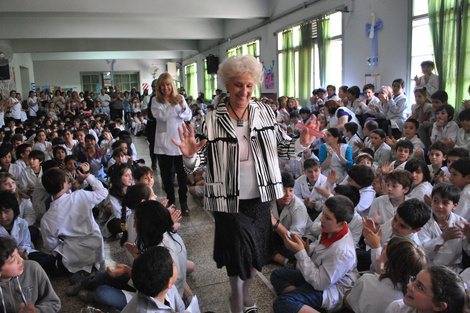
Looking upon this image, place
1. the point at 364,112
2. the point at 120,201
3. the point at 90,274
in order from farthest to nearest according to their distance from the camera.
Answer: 1. the point at 364,112
2. the point at 120,201
3. the point at 90,274

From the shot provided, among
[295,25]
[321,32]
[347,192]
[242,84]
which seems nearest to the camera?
[242,84]

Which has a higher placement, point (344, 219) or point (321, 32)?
point (321, 32)

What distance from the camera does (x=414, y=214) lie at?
6.78ft

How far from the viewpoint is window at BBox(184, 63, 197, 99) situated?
64.3 feet

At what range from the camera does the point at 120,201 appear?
11.0 ft

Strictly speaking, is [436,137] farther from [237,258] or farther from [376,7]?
[237,258]

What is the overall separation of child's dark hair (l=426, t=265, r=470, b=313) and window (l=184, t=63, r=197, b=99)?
18824 millimetres

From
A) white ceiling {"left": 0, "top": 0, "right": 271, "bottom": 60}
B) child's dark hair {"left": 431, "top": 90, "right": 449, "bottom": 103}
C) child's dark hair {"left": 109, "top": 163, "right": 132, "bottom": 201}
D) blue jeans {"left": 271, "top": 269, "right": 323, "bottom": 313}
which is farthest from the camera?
white ceiling {"left": 0, "top": 0, "right": 271, "bottom": 60}

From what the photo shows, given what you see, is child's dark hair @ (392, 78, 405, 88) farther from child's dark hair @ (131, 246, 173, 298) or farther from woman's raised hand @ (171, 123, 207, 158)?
child's dark hair @ (131, 246, 173, 298)

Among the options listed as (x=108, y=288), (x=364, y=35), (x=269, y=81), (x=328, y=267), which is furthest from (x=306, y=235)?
(x=269, y=81)

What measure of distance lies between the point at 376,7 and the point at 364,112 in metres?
1.91

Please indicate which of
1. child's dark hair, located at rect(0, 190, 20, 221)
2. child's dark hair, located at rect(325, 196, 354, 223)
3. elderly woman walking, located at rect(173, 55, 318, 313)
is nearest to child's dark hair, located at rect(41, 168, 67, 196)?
child's dark hair, located at rect(0, 190, 20, 221)

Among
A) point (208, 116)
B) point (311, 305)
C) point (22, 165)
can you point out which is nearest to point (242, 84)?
point (208, 116)

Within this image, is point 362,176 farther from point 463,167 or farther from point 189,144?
point 189,144
